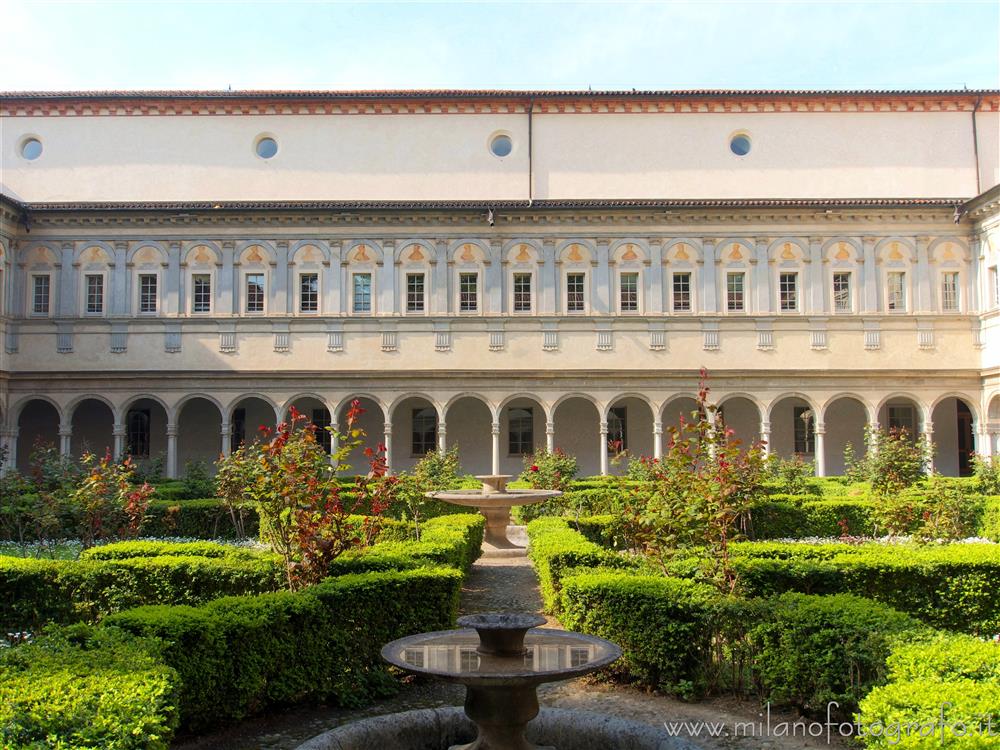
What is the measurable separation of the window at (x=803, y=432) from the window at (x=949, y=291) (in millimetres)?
5217

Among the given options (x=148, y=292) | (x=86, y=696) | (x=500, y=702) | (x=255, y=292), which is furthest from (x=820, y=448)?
(x=86, y=696)

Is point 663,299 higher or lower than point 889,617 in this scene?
higher

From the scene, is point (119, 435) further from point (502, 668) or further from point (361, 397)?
point (502, 668)

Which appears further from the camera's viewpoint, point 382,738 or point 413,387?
point 413,387

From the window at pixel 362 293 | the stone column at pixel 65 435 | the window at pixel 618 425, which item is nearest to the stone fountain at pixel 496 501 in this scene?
the window at pixel 362 293

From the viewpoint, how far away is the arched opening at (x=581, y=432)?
28828mm

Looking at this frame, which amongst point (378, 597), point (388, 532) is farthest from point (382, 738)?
point (388, 532)

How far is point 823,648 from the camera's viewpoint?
20.6 ft

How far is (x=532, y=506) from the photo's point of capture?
18.5 meters

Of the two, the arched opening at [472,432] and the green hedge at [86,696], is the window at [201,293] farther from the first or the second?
the green hedge at [86,696]

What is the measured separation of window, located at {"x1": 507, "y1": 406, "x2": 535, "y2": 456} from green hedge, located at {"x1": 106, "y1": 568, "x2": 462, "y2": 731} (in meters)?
21.0

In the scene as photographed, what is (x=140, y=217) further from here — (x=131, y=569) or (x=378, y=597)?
(x=378, y=597)

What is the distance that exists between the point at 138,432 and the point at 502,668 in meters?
27.4

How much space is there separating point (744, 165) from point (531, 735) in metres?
26.4
